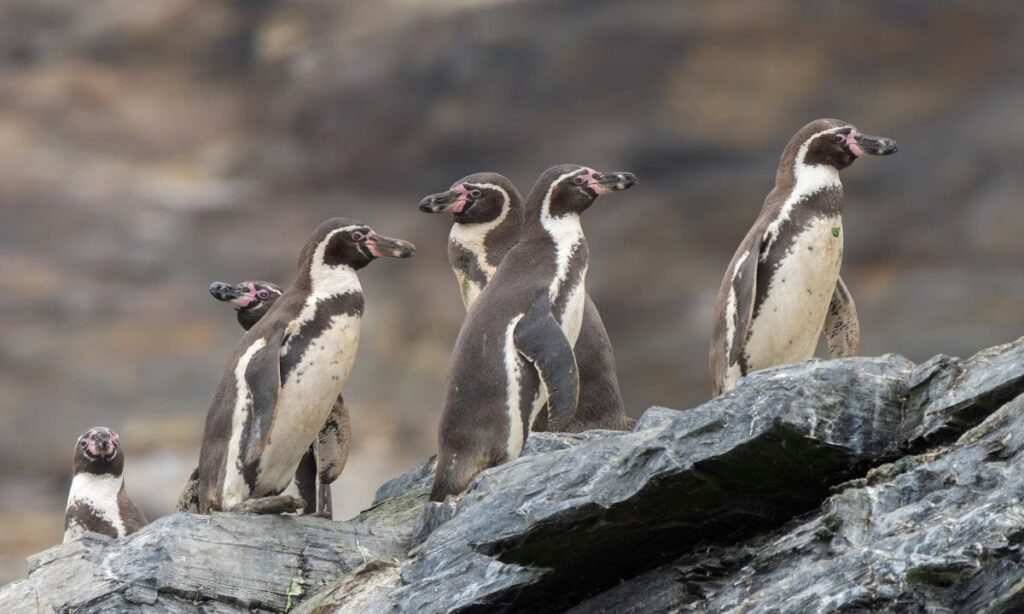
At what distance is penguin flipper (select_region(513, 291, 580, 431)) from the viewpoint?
6258mm

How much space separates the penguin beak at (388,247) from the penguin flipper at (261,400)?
2.68 feet

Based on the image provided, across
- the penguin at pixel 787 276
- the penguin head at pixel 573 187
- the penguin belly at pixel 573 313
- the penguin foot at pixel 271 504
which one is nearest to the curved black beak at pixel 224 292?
the penguin foot at pixel 271 504

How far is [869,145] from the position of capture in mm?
6855

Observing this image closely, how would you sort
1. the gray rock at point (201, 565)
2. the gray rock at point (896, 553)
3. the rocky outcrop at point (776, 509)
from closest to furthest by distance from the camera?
1. the gray rock at point (896, 553)
2. the rocky outcrop at point (776, 509)
3. the gray rock at point (201, 565)

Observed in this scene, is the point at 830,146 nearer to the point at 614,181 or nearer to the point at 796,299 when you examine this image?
the point at 796,299

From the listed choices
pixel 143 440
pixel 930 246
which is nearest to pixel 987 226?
pixel 930 246

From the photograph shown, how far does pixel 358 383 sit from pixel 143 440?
9.82ft

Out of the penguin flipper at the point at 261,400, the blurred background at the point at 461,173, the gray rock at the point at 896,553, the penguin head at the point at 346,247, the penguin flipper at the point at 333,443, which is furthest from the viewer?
the blurred background at the point at 461,173

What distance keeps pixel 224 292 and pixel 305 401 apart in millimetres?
1078

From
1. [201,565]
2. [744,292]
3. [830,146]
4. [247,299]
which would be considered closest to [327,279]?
[247,299]

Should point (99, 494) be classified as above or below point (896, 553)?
above

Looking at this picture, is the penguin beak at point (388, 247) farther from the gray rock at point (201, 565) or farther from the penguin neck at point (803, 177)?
the penguin neck at point (803, 177)

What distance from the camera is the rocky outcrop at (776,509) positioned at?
3859 millimetres

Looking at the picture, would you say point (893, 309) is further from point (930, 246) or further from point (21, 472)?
point (21, 472)
